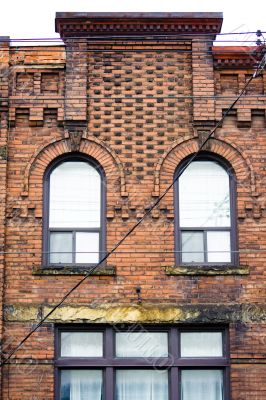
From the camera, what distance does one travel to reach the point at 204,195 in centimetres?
1692

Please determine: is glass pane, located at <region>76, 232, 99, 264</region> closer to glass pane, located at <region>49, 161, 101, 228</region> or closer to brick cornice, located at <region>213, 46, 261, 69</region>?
glass pane, located at <region>49, 161, 101, 228</region>

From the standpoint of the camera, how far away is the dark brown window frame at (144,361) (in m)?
15.8

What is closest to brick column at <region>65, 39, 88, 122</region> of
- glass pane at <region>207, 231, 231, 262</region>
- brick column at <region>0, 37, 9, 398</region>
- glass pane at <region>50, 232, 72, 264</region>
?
brick column at <region>0, 37, 9, 398</region>

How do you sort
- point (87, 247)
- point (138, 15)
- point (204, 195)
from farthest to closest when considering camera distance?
point (138, 15) → point (204, 195) → point (87, 247)

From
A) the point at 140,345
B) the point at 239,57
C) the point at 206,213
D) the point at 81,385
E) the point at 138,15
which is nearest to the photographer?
the point at 81,385

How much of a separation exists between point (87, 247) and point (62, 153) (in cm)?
184

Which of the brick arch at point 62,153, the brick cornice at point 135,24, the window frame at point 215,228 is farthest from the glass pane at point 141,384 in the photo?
the brick cornice at point 135,24

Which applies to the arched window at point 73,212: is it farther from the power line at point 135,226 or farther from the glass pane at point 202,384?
the glass pane at point 202,384

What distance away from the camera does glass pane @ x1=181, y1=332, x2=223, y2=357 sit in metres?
16.0

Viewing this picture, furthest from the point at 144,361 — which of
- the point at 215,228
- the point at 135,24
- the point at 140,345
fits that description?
the point at 135,24

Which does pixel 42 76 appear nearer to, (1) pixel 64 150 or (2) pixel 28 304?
(1) pixel 64 150

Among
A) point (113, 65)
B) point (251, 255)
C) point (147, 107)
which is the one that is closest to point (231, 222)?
point (251, 255)

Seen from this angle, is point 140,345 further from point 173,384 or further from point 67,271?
point 67,271

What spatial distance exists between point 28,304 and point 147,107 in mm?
4358
